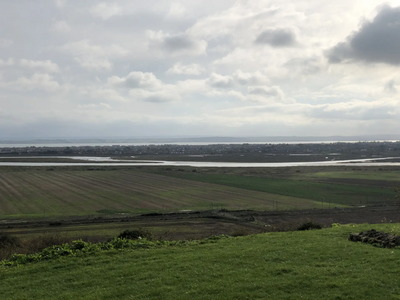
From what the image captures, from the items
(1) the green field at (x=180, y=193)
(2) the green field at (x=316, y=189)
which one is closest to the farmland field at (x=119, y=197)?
(1) the green field at (x=180, y=193)

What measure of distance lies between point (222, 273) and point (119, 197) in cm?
5049

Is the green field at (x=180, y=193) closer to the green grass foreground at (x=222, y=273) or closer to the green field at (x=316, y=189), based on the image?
the green field at (x=316, y=189)

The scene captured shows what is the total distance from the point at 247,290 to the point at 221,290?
2.70ft

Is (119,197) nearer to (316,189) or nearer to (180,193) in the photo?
(180,193)

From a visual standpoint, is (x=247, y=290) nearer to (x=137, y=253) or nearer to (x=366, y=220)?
(x=137, y=253)

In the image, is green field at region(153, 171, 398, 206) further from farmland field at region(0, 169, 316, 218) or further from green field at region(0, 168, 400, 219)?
farmland field at region(0, 169, 316, 218)

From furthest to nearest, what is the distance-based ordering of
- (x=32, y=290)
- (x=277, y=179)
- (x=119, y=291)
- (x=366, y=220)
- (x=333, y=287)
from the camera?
1. (x=277, y=179)
2. (x=366, y=220)
3. (x=32, y=290)
4. (x=119, y=291)
5. (x=333, y=287)

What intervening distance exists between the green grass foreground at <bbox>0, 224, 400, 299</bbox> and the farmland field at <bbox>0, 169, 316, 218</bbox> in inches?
1353

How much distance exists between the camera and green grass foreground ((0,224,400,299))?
34.2 ft

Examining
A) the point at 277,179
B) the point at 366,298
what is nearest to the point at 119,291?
the point at 366,298

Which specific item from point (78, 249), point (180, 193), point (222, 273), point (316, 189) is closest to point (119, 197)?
point (180, 193)

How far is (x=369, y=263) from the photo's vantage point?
12281 millimetres

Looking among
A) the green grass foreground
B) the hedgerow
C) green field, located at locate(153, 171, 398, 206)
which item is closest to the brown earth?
green field, located at locate(153, 171, 398, 206)

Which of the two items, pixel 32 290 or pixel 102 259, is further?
pixel 102 259
